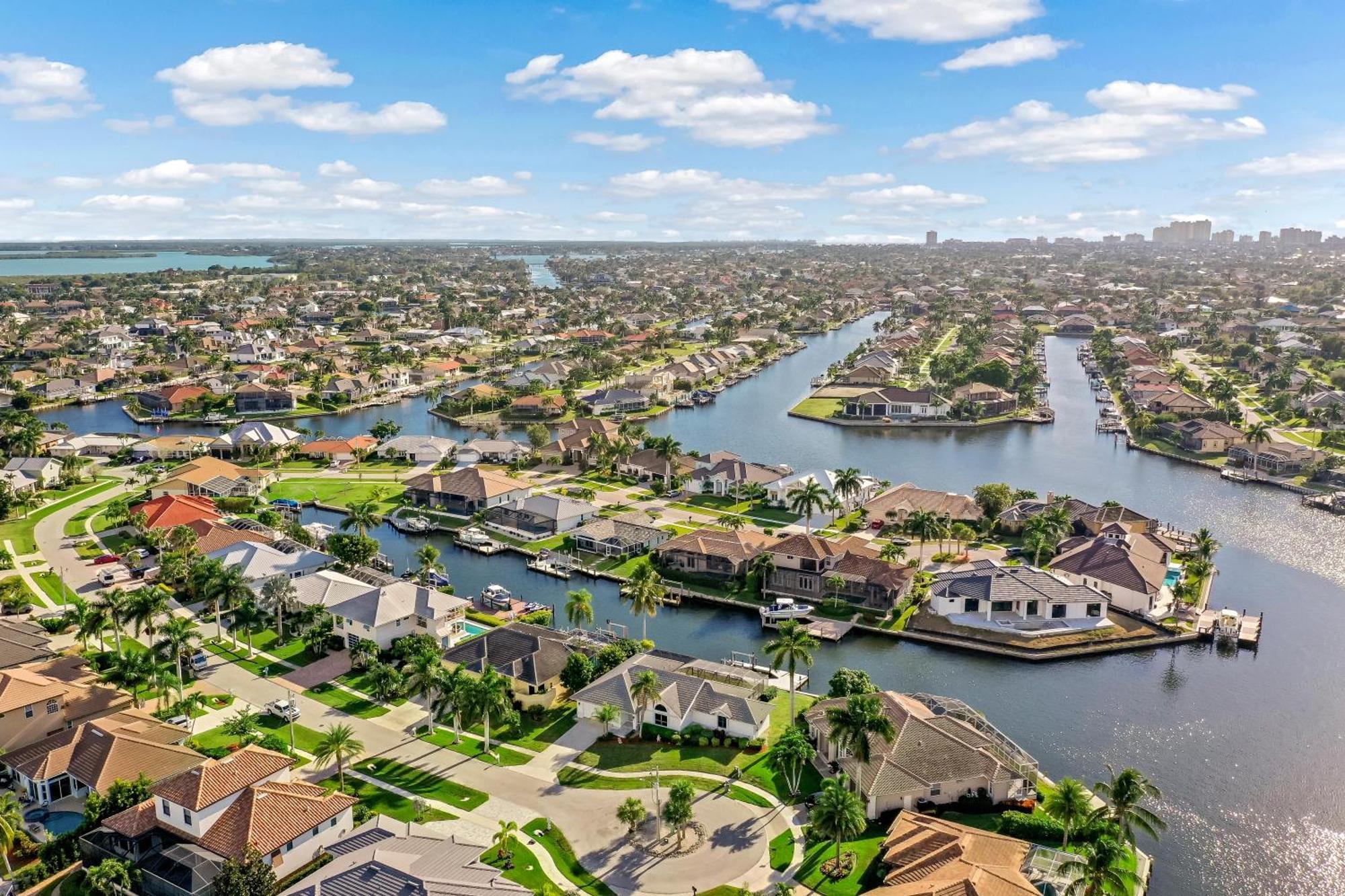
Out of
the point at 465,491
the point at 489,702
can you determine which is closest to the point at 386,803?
the point at 489,702

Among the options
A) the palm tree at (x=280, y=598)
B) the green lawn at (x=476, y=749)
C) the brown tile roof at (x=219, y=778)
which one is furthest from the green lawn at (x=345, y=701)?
the brown tile roof at (x=219, y=778)

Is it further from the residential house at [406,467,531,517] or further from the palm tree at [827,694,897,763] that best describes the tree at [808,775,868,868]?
the residential house at [406,467,531,517]

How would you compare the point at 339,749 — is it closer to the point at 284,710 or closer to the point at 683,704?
the point at 284,710

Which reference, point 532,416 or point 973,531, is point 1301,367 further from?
point 532,416

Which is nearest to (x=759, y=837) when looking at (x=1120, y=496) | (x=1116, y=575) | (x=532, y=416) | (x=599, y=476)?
(x=1116, y=575)

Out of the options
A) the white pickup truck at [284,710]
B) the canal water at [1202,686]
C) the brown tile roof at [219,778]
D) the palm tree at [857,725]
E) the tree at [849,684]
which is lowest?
the canal water at [1202,686]

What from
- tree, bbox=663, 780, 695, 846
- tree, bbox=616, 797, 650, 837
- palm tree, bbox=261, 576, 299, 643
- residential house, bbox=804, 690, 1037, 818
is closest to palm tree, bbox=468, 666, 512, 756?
tree, bbox=616, 797, 650, 837

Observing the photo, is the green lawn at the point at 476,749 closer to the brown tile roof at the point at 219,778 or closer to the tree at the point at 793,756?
the brown tile roof at the point at 219,778
